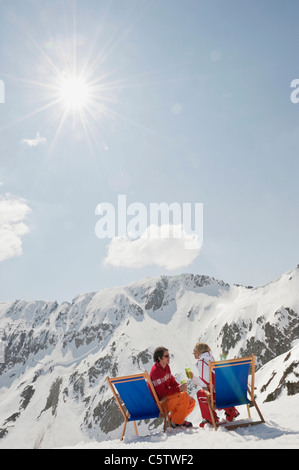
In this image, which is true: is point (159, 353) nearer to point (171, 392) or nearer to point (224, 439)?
point (171, 392)

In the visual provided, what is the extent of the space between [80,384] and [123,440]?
560 ft

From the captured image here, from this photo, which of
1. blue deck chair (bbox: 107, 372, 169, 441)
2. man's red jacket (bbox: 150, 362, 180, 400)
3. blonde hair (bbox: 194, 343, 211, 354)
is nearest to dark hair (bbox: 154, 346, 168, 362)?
man's red jacket (bbox: 150, 362, 180, 400)

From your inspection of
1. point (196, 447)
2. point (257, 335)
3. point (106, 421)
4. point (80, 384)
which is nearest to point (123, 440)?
point (196, 447)

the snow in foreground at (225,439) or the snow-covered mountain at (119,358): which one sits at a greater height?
the snow in foreground at (225,439)

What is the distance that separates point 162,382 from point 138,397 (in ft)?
2.36

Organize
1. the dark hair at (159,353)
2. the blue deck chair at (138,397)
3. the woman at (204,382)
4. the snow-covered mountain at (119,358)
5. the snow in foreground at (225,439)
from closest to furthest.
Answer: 1. the snow in foreground at (225,439)
2. the blue deck chair at (138,397)
3. the woman at (204,382)
4. the dark hair at (159,353)
5. the snow-covered mountain at (119,358)

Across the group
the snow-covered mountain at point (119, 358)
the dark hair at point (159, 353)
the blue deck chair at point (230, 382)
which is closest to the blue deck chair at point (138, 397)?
the dark hair at point (159, 353)

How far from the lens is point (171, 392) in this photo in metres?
7.07

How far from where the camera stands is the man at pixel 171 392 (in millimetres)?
6879

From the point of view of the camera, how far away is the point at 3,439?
12200 cm

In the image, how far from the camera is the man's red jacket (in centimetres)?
708

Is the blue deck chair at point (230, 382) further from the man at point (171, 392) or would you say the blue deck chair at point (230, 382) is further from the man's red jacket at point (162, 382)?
the man's red jacket at point (162, 382)

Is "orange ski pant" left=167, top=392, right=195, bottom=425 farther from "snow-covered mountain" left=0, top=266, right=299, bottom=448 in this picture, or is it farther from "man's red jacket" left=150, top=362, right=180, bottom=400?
"snow-covered mountain" left=0, top=266, right=299, bottom=448

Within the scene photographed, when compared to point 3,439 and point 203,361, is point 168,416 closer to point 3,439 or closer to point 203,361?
point 203,361
